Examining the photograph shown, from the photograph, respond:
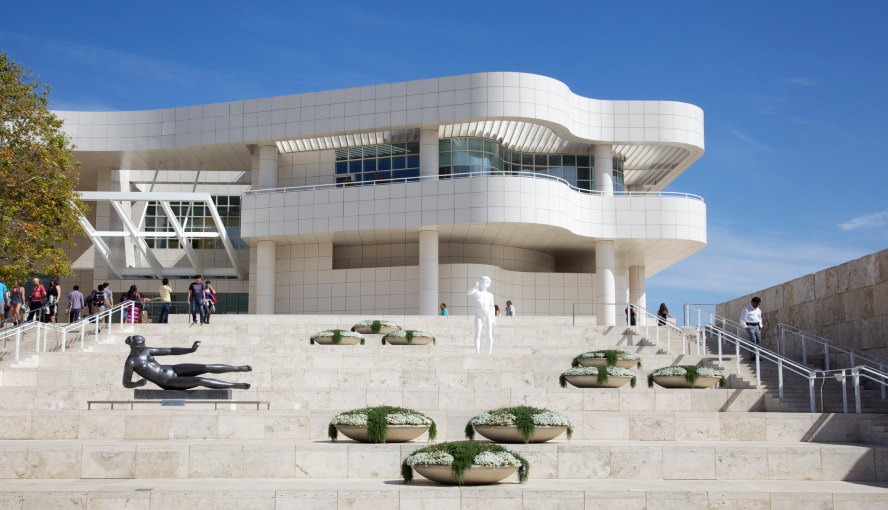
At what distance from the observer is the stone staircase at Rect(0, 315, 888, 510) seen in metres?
10.5

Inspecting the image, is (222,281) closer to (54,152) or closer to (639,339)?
(54,152)

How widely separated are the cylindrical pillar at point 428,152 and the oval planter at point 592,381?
20088mm

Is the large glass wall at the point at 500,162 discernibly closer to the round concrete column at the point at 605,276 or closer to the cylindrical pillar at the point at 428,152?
the cylindrical pillar at the point at 428,152

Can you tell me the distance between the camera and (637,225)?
1459 inches

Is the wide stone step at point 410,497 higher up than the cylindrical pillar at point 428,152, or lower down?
lower down

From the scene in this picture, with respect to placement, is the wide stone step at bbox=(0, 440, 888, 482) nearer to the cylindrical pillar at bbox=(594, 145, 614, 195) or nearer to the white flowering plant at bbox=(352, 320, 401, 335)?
the white flowering plant at bbox=(352, 320, 401, 335)

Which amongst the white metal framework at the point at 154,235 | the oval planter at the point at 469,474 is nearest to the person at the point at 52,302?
the white metal framework at the point at 154,235

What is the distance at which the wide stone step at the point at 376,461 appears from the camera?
11875 mm

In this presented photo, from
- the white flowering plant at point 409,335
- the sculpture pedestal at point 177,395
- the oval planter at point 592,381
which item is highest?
the white flowering plant at point 409,335

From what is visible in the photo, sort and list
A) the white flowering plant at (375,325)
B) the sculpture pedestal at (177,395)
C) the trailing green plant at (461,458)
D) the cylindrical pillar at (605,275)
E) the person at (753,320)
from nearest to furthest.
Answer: the trailing green plant at (461,458), the sculpture pedestal at (177,395), the person at (753,320), the white flowering plant at (375,325), the cylindrical pillar at (605,275)

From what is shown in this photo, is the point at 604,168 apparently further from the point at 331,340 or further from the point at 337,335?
the point at 337,335

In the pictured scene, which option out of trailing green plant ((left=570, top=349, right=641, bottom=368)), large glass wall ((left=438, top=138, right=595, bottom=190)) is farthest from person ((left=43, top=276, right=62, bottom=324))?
trailing green plant ((left=570, top=349, right=641, bottom=368))

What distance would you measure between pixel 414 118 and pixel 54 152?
15.7 metres

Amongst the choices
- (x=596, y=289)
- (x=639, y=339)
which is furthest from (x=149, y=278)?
(x=639, y=339)
